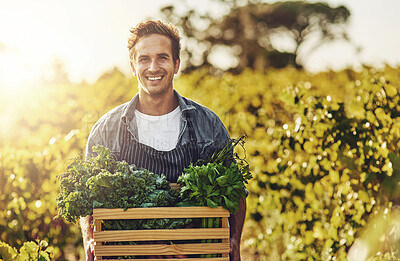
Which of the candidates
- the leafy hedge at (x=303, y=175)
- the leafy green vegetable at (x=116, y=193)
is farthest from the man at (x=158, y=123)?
the leafy hedge at (x=303, y=175)

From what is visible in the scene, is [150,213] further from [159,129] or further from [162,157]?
[159,129]

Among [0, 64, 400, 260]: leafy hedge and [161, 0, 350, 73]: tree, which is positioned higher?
[161, 0, 350, 73]: tree

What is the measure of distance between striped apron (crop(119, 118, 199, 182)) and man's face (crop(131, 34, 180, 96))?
0.32 meters

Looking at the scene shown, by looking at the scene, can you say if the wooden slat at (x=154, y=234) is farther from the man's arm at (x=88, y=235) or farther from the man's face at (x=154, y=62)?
the man's face at (x=154, y=62)

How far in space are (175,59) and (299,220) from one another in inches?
79.8

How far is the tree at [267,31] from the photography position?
22.0 m

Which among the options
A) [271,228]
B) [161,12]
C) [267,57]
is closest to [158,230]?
[271,228]

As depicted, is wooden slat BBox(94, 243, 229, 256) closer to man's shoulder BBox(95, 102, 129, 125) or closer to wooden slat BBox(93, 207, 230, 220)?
wooden slat BBox(93, 207, 230, 220)

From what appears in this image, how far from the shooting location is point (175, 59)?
2.90 meters

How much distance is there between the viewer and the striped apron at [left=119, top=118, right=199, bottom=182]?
8.93 ft

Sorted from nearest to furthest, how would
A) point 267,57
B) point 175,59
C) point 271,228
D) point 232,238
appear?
point 232,238
point 175,59
point 271,228
point 267,57

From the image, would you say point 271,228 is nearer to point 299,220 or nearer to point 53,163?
point 299,220

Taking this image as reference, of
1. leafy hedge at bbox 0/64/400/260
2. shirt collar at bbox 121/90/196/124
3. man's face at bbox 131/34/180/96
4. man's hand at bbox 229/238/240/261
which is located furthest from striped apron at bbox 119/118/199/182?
leafy hedge at bbox 0/64/400/260

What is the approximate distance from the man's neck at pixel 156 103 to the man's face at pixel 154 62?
88mm
